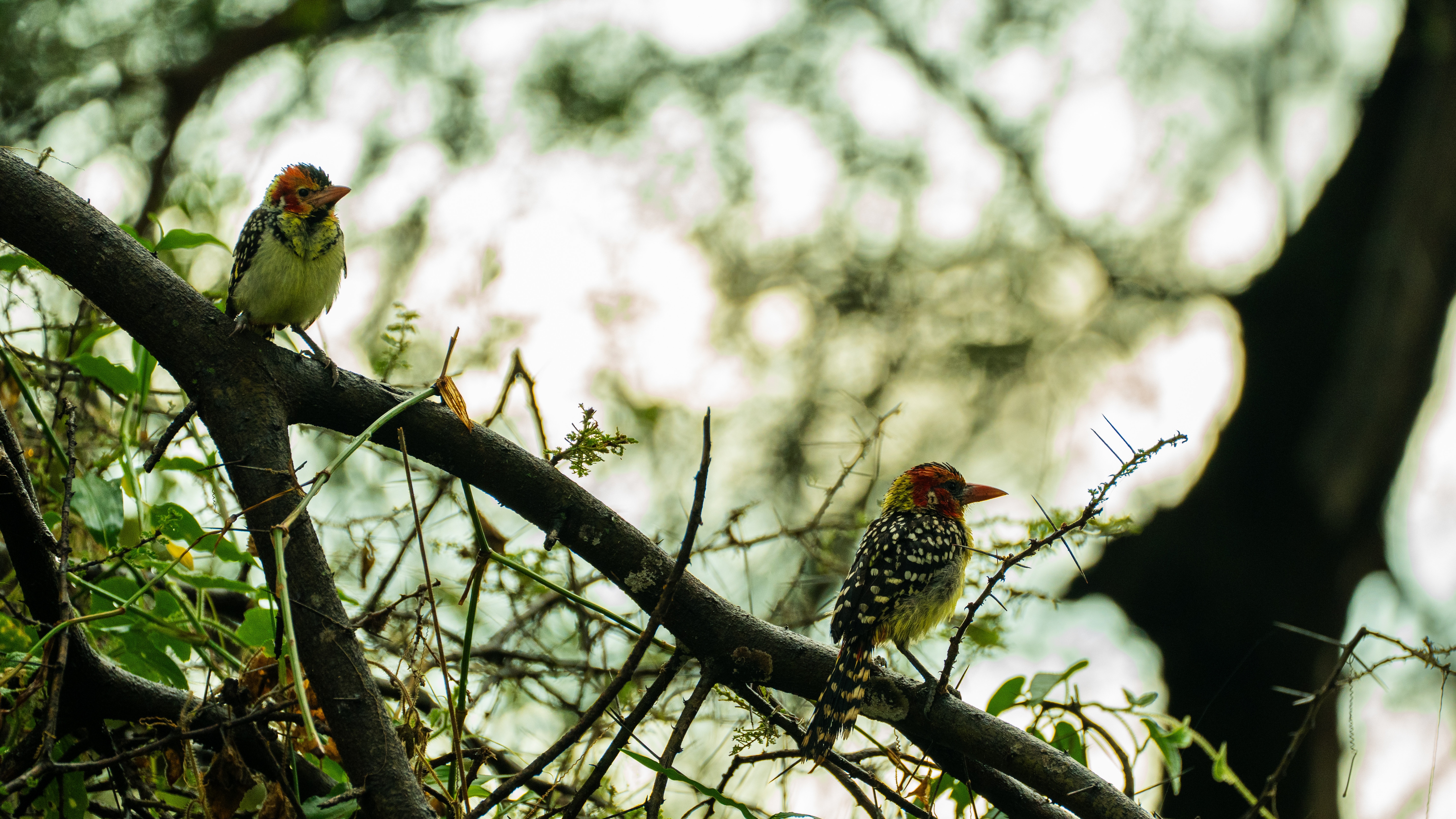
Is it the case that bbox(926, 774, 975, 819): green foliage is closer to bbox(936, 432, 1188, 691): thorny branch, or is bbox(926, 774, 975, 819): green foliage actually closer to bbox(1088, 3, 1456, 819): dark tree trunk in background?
bbox(936, 432, 1188, 691): thorny branch

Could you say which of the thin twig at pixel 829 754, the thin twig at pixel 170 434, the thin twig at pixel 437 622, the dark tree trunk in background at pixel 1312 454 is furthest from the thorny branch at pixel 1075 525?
the dark tree trunk in background at pixel 1312 454

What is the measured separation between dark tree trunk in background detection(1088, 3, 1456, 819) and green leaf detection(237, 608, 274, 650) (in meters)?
6.03

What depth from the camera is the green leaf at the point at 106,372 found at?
2.56 meters

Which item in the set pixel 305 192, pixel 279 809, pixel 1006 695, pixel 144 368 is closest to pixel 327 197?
pixel 305 192

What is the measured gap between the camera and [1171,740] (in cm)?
283

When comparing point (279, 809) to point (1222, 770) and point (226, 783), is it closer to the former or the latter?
point (226, 783)

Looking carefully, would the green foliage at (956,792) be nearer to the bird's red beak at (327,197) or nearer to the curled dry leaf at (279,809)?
the curled dry leaf at (279,809)

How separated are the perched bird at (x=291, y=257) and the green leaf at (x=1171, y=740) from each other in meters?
2.46

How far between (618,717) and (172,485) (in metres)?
2.45

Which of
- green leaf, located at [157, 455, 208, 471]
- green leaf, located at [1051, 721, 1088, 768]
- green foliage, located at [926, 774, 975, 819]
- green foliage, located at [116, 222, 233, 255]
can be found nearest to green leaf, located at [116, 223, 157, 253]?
green foliage, located at [116, 222, 233, 255]

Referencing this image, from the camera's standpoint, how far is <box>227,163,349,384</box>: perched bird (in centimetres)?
283

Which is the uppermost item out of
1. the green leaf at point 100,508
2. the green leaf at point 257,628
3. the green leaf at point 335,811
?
the green leaf at point 100,508

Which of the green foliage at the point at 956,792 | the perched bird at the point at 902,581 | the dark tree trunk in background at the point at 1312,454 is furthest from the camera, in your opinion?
the dark tree trunk in background at the point at 1312,454

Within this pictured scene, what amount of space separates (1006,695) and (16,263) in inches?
109
